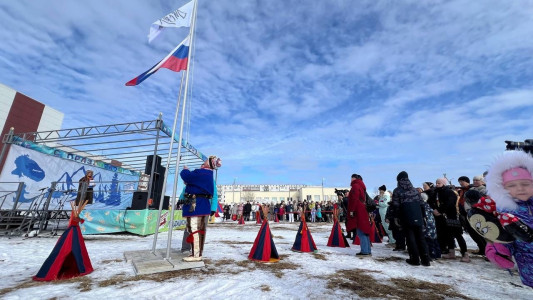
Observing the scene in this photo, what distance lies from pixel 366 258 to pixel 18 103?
33955 millimetres

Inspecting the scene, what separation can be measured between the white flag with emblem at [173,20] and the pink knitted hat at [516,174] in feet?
19.2

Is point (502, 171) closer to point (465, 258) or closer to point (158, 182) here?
point (465, 258)

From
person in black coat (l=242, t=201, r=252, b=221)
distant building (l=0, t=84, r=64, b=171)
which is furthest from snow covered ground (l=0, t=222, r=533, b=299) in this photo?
distant building (l=0, t=84, r=64, b=171)

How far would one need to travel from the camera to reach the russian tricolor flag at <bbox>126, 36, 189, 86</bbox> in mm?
4961

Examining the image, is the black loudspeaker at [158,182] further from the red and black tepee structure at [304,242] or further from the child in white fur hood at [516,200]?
the child in white fur hood at [516,200]

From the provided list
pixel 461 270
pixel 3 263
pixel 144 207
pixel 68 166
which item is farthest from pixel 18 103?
pixel 461 270

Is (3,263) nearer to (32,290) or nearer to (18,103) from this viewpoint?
(32,290)

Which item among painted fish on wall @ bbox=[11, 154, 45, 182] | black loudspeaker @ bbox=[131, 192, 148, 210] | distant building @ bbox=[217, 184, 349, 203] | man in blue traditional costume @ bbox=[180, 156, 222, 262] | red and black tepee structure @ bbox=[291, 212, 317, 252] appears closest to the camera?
man in blue traditional costume @ bbox=[180, 156, 222, 262]

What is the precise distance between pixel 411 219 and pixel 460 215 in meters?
1.85

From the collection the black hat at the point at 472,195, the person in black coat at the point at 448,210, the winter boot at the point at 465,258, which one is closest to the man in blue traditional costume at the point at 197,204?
the black hat at the point at 472,195

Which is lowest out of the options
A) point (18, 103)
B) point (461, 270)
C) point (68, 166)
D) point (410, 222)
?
point (461, 270)

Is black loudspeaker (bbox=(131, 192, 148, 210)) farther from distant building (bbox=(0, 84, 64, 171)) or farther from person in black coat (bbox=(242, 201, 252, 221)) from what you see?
distant building (bbox=(0, 84, 64, 171))

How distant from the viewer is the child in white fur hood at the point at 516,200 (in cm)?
175

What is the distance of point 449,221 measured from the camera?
4941 millimetres
